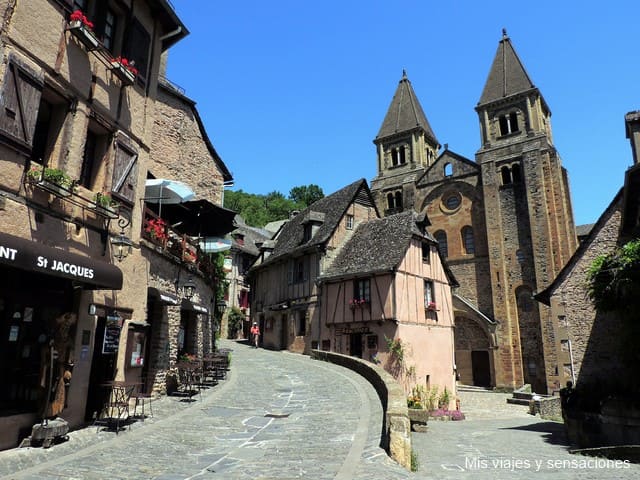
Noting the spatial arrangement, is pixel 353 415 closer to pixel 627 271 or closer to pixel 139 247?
pixel 139 247

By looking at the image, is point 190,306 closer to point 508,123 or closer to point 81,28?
point 81,28

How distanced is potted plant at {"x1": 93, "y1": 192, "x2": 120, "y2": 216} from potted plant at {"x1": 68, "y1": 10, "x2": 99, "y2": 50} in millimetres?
2811

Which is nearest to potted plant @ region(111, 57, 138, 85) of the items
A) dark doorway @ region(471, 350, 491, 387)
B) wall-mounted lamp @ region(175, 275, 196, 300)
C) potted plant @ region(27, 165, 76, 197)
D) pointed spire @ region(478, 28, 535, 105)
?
potted plant @ region(27, 165, 76, 197)

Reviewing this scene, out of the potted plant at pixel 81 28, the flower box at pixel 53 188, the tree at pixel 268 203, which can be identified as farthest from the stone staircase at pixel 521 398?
the tree at pixel 268 203

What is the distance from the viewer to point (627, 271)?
11.2m

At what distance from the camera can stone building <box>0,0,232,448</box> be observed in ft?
22.5

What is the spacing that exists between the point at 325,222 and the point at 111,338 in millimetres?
18847

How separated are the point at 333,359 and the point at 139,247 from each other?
1165cm

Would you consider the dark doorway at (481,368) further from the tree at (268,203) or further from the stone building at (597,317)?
the tree at (268,203)

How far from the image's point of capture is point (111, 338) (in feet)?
28.7

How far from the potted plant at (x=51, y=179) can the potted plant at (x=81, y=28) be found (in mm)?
2488

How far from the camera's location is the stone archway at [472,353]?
106 feet

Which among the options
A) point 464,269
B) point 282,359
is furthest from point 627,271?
point 464,269

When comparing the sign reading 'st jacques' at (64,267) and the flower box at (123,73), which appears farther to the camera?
the flower box at (123,73)
